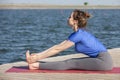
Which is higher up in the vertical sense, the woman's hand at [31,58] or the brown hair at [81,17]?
the brown hair at [81,17]

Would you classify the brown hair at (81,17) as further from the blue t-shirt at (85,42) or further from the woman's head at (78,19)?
the blue t-shirt at (85,42)

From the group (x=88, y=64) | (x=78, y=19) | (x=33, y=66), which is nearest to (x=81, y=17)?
(x=78, y=19)

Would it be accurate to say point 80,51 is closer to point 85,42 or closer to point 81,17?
point 85,42

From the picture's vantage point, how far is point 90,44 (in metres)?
8.53

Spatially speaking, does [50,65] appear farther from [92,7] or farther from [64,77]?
[92,7]

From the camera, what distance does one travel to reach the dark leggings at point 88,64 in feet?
28.3

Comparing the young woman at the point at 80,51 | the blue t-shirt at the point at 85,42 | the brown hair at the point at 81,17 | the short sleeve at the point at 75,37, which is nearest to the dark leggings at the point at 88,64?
the young woman at the point at 80,51

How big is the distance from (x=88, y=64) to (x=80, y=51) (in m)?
0.27

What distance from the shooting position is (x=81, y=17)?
8344 millimetres

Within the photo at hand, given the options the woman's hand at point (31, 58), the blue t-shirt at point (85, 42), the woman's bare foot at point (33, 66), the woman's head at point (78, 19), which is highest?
the woman's head at point (78, 19)

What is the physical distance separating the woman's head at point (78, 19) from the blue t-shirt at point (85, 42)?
0.10 meters

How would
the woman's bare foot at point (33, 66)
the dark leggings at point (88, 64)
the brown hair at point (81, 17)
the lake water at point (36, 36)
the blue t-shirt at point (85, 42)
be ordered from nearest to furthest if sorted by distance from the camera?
the brown hair at point (81, 17) → the blue t-shirt at point (85, 42) → the dark leggings at point (88, 64) → the woman's bare foot at point (33, 66) → the lake water at point (36, 36)

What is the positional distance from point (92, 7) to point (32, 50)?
488ft

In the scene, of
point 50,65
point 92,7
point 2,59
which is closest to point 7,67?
point 50,65
